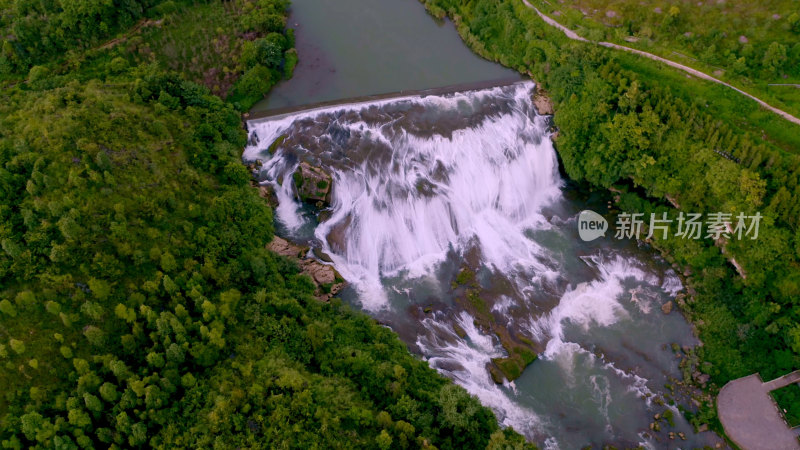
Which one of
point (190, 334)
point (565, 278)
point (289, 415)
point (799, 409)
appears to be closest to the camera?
point (289, 415)

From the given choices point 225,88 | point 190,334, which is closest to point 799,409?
point 190,334

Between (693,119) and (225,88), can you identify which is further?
(225,88)

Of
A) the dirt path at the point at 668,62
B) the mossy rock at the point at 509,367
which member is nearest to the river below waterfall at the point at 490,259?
the mossy rock at the point at 509,367

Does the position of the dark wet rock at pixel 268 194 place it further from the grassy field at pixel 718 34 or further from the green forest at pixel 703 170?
the grassy field at pixel 718 34

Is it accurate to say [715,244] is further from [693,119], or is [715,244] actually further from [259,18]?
[259,18]

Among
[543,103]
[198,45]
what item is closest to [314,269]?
[543,103]
